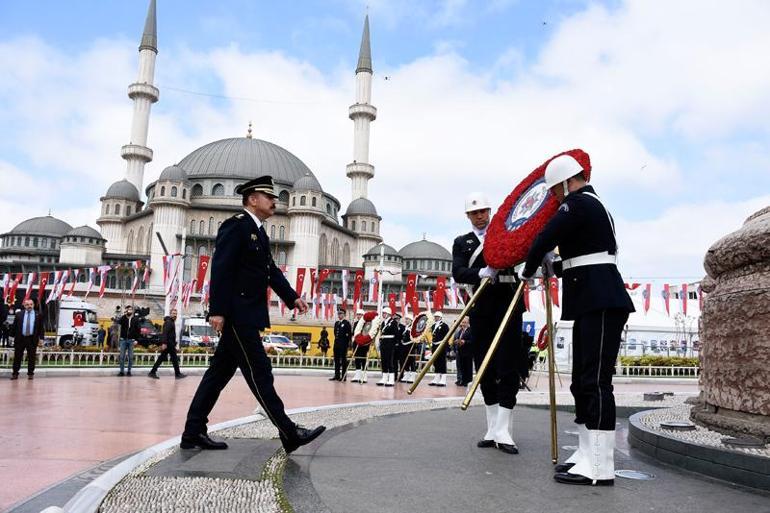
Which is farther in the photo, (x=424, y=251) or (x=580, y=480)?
(x=424, y=251)

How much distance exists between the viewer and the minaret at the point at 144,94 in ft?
217

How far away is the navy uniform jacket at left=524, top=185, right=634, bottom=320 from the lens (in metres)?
3.56

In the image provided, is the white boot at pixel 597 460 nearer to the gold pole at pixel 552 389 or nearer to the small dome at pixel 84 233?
the gold pole at pixel 552 389

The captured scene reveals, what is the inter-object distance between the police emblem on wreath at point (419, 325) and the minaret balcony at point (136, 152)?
62.2 meters

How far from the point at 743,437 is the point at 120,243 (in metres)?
75.6

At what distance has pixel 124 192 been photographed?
72.2 meters

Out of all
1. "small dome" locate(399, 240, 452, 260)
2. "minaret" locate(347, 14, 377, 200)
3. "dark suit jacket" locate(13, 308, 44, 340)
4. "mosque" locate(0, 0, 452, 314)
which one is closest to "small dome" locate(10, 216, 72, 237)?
"mosque" locate(0, 0, 452, 314)

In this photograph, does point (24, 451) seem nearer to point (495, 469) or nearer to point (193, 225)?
point (495, 469)

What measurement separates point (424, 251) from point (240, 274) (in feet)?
256

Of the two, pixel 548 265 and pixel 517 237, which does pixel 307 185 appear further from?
pixel 548 265

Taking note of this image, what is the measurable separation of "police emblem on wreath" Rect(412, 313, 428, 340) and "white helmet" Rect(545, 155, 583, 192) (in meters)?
9.75

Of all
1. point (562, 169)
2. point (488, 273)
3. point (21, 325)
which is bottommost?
point (21, 325)

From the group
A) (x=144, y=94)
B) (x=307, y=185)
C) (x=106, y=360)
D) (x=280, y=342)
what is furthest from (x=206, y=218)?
(x=106, y=360)

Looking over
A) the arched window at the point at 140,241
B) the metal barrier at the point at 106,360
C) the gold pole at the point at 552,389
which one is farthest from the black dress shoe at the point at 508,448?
the arched window at the point at 140,241
